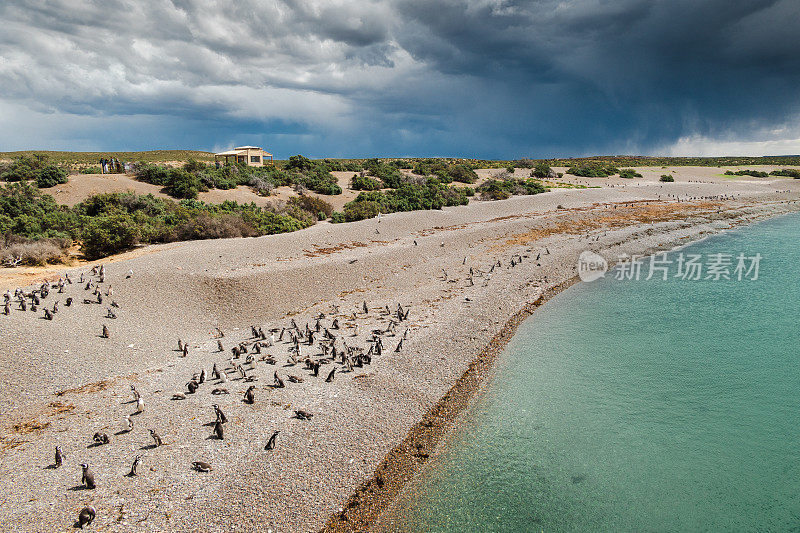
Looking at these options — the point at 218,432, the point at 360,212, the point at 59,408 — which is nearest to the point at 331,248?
the point at 360,212

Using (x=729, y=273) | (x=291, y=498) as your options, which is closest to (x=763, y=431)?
(x=291, y=498)

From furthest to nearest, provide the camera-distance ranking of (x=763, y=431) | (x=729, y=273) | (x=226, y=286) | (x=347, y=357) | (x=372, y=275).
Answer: (x=729, y=273)
(x=372, y=275)
(x=226, y=286)
(x=347, y=357)
(x=763, y=431)

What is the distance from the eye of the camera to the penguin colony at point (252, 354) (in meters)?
8.62

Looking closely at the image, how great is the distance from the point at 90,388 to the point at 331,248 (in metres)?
14.0

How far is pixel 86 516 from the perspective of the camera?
655 centimetres

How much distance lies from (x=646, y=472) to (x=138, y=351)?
13.8 m

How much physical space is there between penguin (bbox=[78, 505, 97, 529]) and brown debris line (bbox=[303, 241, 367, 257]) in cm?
1537

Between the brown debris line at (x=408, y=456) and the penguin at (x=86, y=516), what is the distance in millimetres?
3782

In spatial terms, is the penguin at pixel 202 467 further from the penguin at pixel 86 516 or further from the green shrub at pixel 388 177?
the green shrub at pixel 388 177

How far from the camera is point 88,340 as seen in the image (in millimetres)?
12156

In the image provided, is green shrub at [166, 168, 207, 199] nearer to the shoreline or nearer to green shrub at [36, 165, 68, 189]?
green shrub at [36, 165, 68, 189]

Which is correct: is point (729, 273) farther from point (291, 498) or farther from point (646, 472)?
point (291, 498)

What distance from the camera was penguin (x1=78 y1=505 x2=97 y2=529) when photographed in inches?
256

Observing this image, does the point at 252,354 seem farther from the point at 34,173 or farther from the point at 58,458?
the point at 34,173
